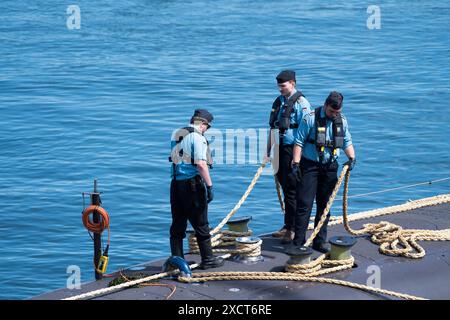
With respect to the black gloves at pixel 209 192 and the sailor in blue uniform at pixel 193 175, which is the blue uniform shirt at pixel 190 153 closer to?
the sailor in blue uniform at pixel 193 175

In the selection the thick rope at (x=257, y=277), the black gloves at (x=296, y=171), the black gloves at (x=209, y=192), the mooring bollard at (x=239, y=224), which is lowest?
the thick rope at (x=257, y=277)

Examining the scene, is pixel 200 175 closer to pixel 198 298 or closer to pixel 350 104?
pixel 198 298

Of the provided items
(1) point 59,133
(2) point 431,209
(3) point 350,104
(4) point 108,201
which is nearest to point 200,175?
(2) point 431,209

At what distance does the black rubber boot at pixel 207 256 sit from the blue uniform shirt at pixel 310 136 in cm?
184

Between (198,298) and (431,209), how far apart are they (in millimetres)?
5767

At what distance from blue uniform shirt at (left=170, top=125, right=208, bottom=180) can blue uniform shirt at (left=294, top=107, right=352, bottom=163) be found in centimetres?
144

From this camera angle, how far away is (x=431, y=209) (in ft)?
52.2

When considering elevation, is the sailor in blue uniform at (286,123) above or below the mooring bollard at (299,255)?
above

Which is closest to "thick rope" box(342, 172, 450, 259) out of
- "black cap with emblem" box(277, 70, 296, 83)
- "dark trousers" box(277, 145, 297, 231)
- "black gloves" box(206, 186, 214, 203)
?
"dark trousers" box(277, 145, 297, 231)

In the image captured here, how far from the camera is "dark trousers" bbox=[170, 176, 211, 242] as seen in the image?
12367 millimetres

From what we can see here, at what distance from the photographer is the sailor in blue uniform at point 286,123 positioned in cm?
1348

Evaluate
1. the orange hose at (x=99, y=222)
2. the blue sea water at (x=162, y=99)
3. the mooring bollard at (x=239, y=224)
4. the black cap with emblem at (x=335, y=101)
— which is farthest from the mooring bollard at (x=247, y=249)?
the blue sea water at (x=162, y=99)

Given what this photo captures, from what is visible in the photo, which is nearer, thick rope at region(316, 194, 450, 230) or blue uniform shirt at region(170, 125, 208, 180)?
blue uniform shirt at region(170, 125, 208, 180)

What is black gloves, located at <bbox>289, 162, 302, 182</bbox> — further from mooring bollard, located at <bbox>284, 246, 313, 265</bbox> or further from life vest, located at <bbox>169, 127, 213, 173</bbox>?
life vest, located at <bbox>169, 127, 213, 173</bbox>
